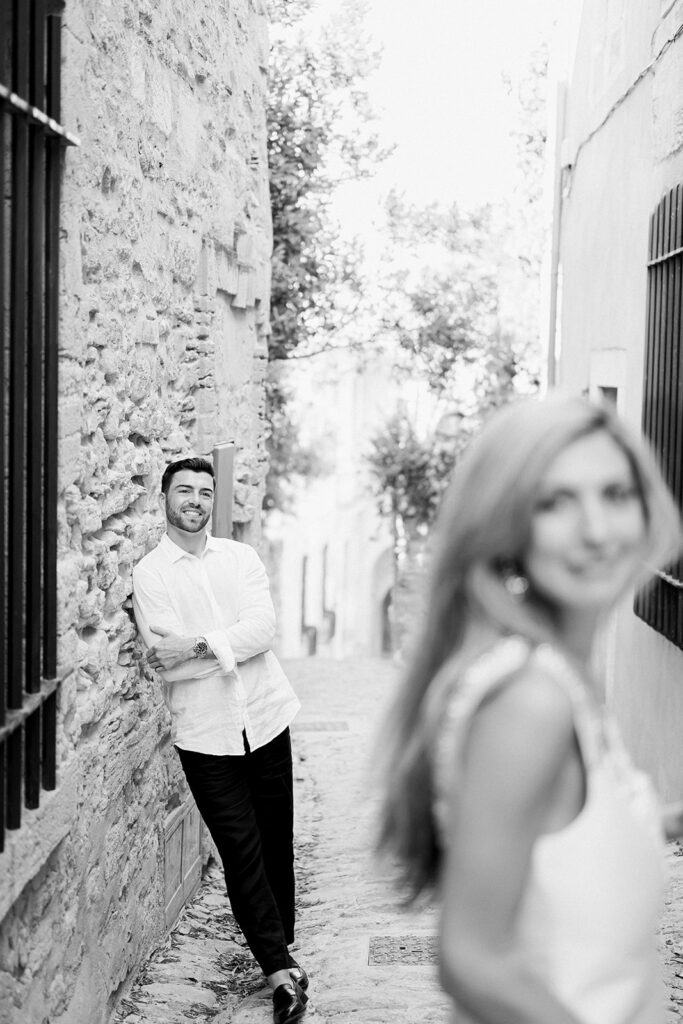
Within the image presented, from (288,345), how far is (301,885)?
6511 millimetres

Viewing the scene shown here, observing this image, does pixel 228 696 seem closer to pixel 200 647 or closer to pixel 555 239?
pixel 200 647

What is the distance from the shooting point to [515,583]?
4.55ft

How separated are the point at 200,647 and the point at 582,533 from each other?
8.49 feet

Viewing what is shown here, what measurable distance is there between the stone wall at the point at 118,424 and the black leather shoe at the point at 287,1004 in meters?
0.48

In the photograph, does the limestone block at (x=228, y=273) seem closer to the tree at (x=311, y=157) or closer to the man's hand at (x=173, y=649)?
the man's hand at (x=173, y=649)

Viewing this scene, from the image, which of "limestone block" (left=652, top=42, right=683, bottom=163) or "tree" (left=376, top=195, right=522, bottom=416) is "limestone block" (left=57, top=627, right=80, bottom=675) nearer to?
"limestone block" (left=652, top=42, right=683, bottom=163)

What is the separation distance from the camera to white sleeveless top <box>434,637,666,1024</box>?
130 centimetres

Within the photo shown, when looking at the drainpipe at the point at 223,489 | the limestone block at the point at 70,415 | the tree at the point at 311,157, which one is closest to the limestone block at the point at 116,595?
the limestone block at the point at 70,415

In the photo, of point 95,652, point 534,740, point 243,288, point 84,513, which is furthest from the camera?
point 243,288

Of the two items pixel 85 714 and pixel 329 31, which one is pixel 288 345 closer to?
pixel 329 31

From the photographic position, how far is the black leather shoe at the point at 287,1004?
12.3ft

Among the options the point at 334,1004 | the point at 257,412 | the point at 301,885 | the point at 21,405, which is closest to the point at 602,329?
the point at 257,412

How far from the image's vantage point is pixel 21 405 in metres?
2.76

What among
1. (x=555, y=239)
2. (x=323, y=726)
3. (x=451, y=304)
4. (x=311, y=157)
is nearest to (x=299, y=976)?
(x=323, y=726)
